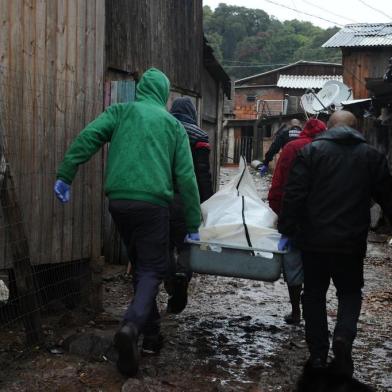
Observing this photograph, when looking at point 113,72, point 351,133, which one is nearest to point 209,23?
point 113,72

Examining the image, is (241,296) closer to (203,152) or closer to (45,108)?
(203,152)

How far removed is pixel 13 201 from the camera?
3.98 m

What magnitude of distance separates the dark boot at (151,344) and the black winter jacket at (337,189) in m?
1.35

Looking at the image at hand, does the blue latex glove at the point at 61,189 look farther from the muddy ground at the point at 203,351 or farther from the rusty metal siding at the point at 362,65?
the rusty metal siding at the point at 362,65

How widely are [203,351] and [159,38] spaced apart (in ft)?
18.4

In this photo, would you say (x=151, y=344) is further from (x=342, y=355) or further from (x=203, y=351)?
(x=342, y=355)

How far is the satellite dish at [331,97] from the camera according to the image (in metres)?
18.1

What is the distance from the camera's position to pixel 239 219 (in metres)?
4.54

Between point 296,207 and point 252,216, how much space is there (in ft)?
1.98

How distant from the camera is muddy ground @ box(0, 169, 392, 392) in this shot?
3844mm

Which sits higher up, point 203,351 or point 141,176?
point 141,176

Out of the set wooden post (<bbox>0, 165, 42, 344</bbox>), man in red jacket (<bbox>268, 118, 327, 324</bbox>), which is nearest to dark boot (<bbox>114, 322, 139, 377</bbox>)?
wooden post (<bbox>0, 165, 42, 344</bbox>)

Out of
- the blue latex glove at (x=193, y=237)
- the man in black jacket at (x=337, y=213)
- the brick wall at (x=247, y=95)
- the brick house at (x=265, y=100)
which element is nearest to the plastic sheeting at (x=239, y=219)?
the blue latex glove at (x=193, y=237)

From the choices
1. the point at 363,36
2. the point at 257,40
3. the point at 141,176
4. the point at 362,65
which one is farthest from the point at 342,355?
the point at 257,40
